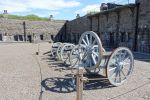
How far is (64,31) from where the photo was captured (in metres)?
43.4

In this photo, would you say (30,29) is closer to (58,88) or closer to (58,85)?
(58,85)

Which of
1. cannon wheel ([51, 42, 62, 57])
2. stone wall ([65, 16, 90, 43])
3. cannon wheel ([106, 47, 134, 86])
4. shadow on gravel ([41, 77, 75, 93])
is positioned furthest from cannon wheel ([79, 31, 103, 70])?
stone wall ([65, 16, 90, 43])

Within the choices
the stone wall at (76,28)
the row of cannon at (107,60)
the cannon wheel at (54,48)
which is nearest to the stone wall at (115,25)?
the stone wall at (76,28)

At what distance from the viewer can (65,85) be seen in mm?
8711

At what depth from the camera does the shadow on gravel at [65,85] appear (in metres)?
8.19

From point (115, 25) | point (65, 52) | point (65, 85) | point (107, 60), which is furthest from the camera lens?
point (115, 25)

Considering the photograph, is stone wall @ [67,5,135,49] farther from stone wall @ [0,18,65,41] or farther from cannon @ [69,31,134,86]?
cannon @ [69,31,134,86]

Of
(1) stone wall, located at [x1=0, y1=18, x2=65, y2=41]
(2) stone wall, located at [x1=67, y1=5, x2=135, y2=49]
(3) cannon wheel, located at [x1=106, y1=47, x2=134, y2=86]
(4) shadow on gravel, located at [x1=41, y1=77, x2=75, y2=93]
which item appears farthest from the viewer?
(1) stone wall, located at [x1=0, y1=18, x2=65, y2=41]

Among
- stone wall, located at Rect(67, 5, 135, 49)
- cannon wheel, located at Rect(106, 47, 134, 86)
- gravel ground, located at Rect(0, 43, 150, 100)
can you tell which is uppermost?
stone wall, located at Rect(67, 5, 135, 49)

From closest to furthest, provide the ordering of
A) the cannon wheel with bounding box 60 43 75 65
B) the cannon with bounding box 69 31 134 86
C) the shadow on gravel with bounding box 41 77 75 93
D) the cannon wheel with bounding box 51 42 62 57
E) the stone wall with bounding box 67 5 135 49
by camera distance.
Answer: the shadow on gravel with bounding box 41 77 75 93
the cannon with bounding box 69 31 134 86
the cannon wheel with bounding box 60 43 75 65
the cannon wheel with bounding box 51 42 62 57
the stone wall with bounding box 67 5 135 49

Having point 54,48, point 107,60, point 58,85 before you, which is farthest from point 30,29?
point 107,60

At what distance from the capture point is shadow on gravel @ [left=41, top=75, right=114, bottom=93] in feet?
26.9

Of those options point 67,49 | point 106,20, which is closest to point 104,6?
point 106,20

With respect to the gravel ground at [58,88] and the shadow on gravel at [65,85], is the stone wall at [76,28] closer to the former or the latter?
the gravel ground at [58,88]
